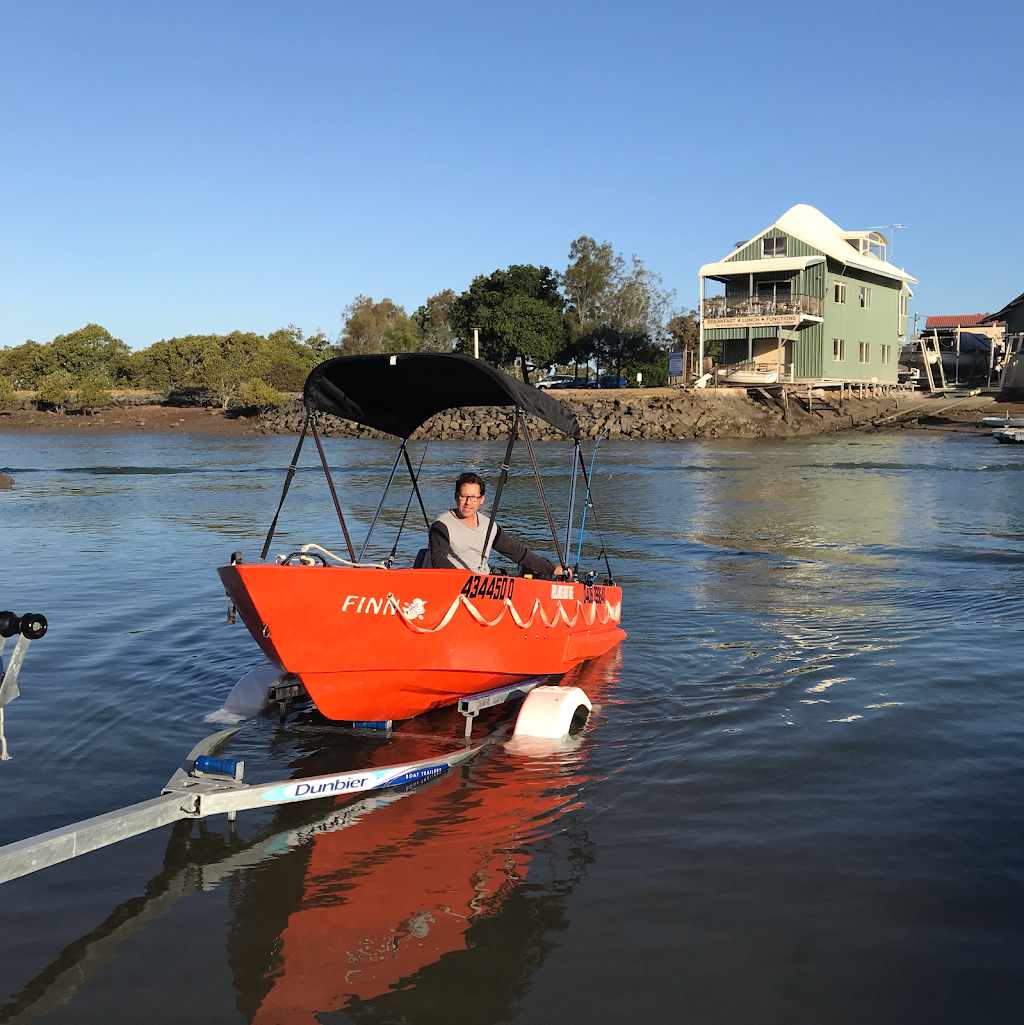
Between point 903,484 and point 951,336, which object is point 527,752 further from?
point 951,336

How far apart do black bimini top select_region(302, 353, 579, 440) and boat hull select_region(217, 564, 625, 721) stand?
1.50 metres

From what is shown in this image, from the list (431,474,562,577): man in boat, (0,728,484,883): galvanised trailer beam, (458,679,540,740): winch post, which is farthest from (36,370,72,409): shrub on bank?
(0,728,484,883): galvanised trailer beam

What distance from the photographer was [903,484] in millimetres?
28984

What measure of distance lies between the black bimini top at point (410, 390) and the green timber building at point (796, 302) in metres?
45.8

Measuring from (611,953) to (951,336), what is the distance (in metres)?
78.6

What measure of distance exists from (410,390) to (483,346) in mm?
63675

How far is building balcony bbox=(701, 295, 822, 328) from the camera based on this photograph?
5153 centimetres

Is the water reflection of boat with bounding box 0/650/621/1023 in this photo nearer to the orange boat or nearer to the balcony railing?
the orange boat

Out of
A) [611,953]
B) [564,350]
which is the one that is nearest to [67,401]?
[564,350]

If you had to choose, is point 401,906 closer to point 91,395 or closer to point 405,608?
point 405,608

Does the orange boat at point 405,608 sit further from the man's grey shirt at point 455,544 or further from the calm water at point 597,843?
the calm water at point 597,843

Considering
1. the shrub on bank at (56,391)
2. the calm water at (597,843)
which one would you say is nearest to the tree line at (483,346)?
the shrub on bank at (56,391)

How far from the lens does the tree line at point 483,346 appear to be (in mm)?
69750

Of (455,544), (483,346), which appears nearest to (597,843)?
(455,544)
